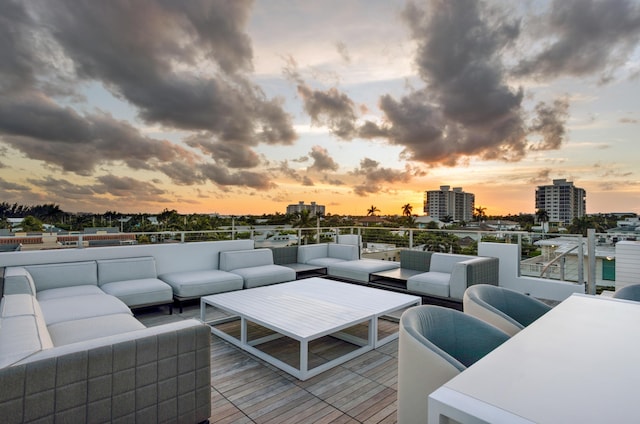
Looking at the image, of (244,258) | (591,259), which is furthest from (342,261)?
(591,259)

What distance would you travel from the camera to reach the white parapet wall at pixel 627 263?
432cm

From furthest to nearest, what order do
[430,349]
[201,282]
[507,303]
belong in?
[201,282]
[507,303]
[430,349]

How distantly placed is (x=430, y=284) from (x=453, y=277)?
0.33m

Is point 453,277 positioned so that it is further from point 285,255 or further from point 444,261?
point 285,255

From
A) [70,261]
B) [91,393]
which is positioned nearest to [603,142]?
[91,393]

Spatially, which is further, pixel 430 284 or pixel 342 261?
pixel 342 261

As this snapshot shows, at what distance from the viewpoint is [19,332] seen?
5.40 ft

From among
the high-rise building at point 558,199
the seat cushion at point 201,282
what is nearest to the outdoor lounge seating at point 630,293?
the seat cushion at point 201,282

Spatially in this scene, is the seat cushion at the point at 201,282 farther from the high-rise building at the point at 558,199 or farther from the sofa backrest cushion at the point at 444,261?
the high-rise building at the point at 558,199

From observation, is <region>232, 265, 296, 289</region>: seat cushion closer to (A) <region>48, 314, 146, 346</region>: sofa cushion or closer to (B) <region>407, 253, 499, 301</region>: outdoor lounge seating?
(B) <region>407, 253, 499, 301</region>: outdoor lounge seating

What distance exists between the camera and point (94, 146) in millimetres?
8906

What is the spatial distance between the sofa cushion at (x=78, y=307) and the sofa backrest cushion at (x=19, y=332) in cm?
38

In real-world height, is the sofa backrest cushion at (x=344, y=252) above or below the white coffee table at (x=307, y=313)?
above

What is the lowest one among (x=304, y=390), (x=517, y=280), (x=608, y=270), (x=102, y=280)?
(x=304, y=390)
